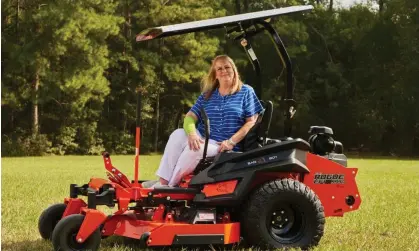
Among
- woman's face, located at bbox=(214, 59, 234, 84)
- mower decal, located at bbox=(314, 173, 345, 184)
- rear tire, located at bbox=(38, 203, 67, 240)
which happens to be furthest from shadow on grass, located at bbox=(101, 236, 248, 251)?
woman's face, located at bbox=(214, 59, 234, 84)

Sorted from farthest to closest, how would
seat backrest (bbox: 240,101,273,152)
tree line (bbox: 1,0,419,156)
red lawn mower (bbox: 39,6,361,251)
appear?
tree line (bbox: 1,0,419,156)
seat backrest (bbox: 240,101,273,152)
red lawn mower (bbox: 39,6,361,251)

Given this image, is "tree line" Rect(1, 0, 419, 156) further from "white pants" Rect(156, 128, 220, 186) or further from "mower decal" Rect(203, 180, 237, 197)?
"mower decal" Rect(203, 180, 237, 197)

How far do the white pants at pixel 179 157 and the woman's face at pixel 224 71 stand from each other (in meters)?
0.56

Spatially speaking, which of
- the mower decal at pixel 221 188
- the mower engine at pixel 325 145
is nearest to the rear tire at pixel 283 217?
the mower decal at pixel 221 188

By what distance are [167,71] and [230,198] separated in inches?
1095

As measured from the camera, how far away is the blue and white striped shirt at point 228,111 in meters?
5.86

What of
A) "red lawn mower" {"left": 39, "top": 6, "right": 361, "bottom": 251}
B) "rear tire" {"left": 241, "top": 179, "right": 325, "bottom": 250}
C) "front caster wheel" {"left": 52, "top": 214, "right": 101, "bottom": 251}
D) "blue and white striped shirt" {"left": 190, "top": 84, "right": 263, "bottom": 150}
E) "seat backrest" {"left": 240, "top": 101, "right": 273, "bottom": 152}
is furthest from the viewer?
"blue and white striped shirt" {"left": 190, "top": 84, "right": 263, "bottom": 150}

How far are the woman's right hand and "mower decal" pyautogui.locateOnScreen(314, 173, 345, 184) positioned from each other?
107 cm

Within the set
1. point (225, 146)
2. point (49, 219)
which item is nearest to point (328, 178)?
point (225, 146)

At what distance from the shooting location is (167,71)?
1296 inches

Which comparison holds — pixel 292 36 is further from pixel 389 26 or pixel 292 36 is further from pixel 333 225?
pixel 333 225

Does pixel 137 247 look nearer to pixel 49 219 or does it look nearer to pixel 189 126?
pixel 49 219

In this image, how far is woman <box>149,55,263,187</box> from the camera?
5.64 metres

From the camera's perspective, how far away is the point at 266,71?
1474 inches
